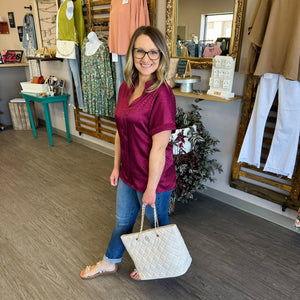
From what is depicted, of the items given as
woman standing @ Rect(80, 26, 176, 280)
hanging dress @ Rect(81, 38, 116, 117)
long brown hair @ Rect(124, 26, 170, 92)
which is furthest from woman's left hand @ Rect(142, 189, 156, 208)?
hanging dress @ Rect(81, 38, 116, 117)

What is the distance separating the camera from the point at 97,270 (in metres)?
1.66

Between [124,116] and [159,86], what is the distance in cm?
22

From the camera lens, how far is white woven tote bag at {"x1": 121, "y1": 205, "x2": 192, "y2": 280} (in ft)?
4.14

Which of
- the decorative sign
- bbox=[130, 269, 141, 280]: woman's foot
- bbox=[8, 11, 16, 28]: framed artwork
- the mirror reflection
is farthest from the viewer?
bbox=[8, 11, 16, 28]: framed artwork

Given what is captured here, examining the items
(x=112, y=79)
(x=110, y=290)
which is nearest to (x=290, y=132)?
(x=110, y=290)

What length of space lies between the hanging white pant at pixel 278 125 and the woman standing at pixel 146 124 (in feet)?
3.18

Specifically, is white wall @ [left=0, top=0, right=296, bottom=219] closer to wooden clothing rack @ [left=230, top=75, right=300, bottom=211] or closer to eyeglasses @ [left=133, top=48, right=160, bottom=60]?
wooden clothing rack @ [left=230, top=75, right=300, bottom=211]

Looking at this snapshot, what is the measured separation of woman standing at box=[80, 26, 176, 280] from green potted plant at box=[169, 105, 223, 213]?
0.69 metres

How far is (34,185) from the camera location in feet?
9.24

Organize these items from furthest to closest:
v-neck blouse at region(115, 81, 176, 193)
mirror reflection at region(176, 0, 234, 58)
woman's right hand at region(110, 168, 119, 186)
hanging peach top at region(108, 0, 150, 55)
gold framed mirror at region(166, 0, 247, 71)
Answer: hanging peach top at region(108, 0, 150, 55)
mirror reflection at region(176, 0, 234, 58)
gold framed mirror at region(166, 0, 247, 71)
woman's right hand at region(110, 168, 119, 186)
v-neck blouse at region(115, 81, 176, 193)

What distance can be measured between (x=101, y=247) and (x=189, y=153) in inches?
40.2

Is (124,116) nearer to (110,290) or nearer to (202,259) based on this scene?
(110,290)

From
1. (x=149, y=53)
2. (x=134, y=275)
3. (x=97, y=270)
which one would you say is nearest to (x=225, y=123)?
(x=149, y=53)

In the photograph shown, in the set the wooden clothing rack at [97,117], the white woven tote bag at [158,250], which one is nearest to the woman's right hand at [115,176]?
the white woven tote bag at [158,250]
